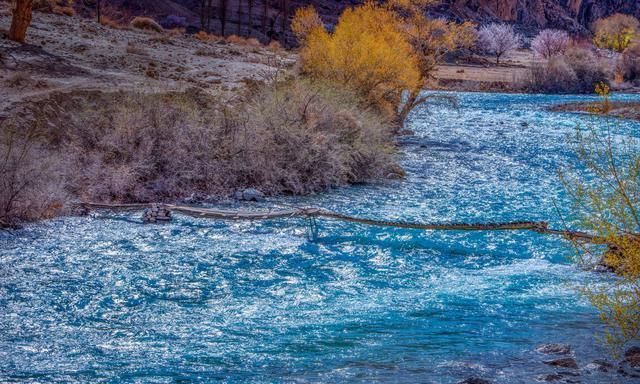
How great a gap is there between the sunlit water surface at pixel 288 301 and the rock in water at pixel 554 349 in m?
0.10

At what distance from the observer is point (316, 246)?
13.2 meters

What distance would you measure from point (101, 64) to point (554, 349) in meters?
21.4

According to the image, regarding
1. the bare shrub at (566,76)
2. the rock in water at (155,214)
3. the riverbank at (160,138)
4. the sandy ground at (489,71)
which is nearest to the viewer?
the rock in water at (155,214)

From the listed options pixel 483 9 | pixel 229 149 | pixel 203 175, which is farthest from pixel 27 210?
pixel 483 9

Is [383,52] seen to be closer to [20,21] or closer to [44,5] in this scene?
[20,21]

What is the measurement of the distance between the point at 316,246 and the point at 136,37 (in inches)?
1071

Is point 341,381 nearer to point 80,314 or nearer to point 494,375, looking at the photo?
point 494,375

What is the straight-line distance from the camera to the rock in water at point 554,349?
8164mm

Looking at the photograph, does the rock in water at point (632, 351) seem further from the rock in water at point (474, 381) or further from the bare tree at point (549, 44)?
the bare tree at point (549, 44)

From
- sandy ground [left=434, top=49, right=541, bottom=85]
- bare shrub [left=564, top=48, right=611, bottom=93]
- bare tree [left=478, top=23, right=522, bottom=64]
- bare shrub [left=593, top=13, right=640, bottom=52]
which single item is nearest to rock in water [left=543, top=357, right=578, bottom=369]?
sandy ground [left=434, top=49, right=541, bottom=85]

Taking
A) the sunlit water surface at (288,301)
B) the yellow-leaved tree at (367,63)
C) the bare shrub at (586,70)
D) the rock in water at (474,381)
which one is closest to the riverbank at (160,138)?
the sunlit water surface at (288,301)

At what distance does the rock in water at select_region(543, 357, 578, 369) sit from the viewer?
771 cm

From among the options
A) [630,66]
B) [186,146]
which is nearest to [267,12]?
[630,66]

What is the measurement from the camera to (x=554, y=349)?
27.0 feet
